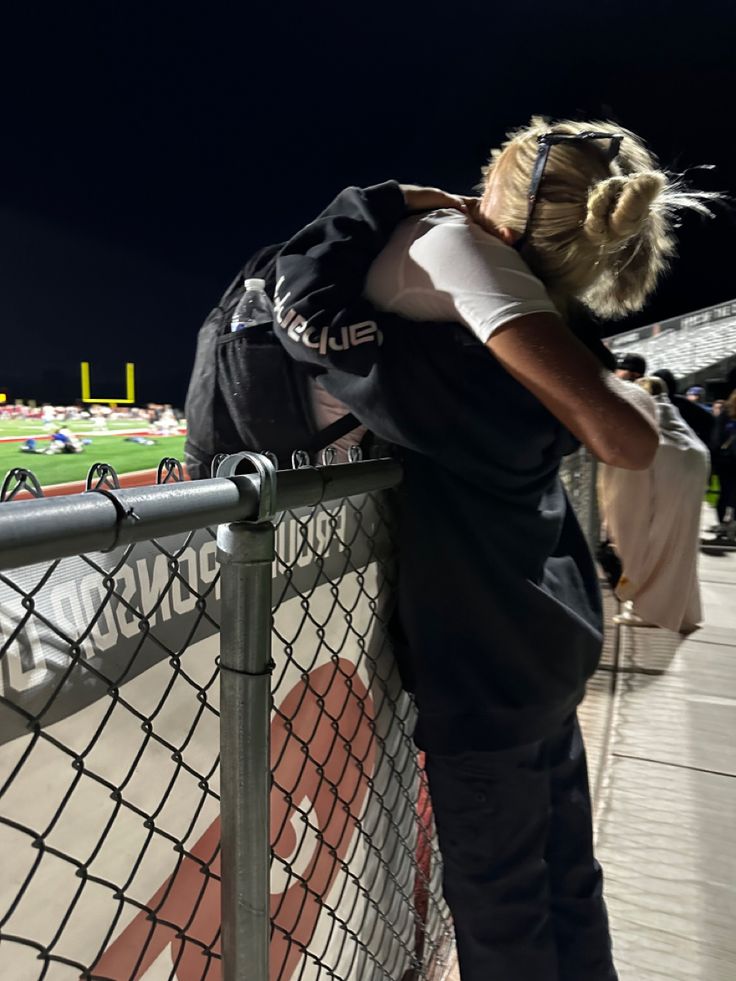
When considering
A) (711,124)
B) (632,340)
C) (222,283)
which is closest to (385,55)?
(711,124)

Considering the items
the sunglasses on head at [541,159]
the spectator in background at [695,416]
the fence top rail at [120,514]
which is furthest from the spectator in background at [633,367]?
the fence top rail at [120,514]

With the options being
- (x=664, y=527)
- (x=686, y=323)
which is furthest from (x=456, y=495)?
(x=686, y=323)

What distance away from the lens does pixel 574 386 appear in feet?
3.56

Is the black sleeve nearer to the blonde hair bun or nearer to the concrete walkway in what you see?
the blonde hair bun

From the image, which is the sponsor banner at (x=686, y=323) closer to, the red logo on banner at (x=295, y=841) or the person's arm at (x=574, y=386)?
the person's arm at (x=574, y=386)

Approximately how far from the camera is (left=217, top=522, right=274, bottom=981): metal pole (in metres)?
0.80

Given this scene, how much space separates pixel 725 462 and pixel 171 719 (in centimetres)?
753

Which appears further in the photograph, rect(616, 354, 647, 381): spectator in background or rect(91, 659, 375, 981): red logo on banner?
rect(616, 354, 647, 381): spectator in background

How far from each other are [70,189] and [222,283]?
987cm

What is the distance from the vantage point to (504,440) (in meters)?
1.21

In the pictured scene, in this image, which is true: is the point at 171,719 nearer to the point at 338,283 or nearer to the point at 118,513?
the point at 118,513

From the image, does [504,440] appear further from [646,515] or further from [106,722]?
[646,515]

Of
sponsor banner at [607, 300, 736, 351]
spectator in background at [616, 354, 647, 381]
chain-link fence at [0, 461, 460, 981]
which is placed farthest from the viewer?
sponsor banner at [607, 300, 736, 351]

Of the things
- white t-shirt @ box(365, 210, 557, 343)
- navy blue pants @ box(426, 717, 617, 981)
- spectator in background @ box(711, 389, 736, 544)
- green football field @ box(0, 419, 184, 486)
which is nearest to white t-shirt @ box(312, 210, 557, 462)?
white t-shirt @ box(365, 210, 557, 343)
